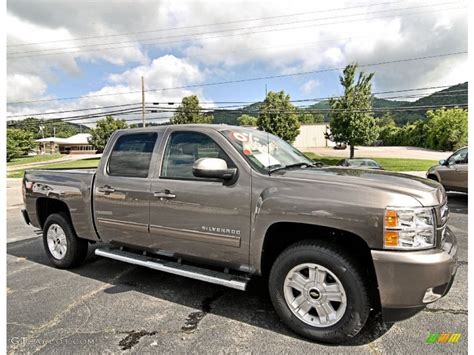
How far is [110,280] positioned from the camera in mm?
4207

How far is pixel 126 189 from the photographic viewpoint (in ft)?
12.5

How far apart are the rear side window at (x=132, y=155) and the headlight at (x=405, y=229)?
8.36ft

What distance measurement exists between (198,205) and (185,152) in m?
0.68

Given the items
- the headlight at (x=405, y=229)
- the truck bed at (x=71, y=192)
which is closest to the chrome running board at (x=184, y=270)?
the truck bed at (x=71, y=192)

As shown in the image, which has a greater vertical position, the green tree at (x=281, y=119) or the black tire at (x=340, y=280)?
the green tree at (x=281, y=119)

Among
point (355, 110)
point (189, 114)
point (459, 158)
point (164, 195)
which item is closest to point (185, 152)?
point (164, 195)

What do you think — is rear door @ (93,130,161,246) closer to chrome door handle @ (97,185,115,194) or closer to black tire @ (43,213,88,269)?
chrome door handle @ (97,185,115,194)

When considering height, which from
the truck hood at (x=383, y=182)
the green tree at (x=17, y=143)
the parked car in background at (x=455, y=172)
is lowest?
the parked car in background at (x=455, y=172)

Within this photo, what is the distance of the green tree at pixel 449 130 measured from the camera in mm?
46281

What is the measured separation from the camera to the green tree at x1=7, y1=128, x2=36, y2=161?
175 feet

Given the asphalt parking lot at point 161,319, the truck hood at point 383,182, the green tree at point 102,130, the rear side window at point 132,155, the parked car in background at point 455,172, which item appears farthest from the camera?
the green tree at point 102,130

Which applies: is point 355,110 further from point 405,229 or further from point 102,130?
point 102,130

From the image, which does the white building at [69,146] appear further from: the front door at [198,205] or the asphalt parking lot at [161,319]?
the front door at [198,205]

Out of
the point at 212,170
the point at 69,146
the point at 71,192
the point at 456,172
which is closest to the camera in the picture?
the point at 212,170
